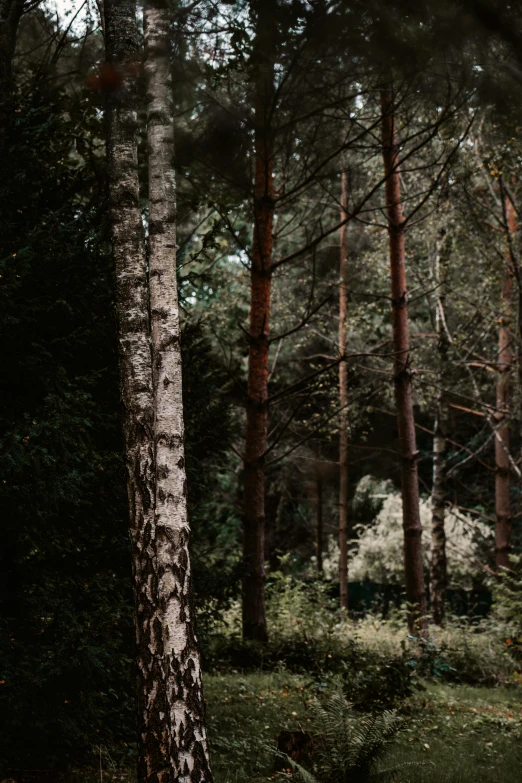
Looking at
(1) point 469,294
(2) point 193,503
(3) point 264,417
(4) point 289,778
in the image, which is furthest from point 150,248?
(1) point 469,294

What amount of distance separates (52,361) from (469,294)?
12180 mm

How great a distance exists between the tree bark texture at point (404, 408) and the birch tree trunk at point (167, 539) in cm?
544

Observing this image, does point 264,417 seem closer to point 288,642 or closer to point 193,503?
point 193,503

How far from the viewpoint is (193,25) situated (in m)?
6.22

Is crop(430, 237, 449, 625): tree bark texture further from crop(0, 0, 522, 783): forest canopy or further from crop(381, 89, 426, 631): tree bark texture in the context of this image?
crop(381, 89, 426, 631): tree bark texture

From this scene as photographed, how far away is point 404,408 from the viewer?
33.5 ft

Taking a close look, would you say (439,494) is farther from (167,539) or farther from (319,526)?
(167,539)

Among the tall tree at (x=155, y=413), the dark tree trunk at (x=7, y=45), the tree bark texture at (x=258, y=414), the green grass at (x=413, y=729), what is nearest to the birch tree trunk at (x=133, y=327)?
the tall tree at (x=155, y=413)

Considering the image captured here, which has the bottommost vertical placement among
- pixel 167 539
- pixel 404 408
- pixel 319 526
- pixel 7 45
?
pixel 319 526

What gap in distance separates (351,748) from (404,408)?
6.13 m

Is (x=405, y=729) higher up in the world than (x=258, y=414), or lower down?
lower down

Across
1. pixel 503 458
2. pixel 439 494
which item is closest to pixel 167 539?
pixel 439 494

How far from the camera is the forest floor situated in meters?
5.27

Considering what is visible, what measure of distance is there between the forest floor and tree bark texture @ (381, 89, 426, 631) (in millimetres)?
1426
